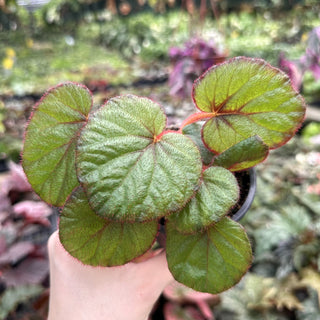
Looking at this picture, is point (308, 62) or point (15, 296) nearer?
point (15, 296)

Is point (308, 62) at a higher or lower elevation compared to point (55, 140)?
lower

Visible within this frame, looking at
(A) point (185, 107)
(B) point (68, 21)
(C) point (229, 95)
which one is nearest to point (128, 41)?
(B) point (68, 21)

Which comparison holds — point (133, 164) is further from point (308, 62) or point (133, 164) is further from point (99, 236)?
point (308, 62)

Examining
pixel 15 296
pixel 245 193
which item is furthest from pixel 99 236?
pixel 15 296

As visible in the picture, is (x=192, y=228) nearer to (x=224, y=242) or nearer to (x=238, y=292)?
(x=224, y=242)

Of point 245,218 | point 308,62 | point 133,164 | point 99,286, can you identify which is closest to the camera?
point 133,164

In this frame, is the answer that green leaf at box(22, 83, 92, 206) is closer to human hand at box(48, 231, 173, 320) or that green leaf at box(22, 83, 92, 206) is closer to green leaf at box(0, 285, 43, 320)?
human hand at box(48, 231, 173, 320)

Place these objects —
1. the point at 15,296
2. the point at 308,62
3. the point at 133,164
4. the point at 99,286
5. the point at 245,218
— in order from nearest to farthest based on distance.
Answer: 1. the point at 133,164
2. the point at 99,286
3. the point at 15,296
4. the point at 308,62
5. the point at 245,218
